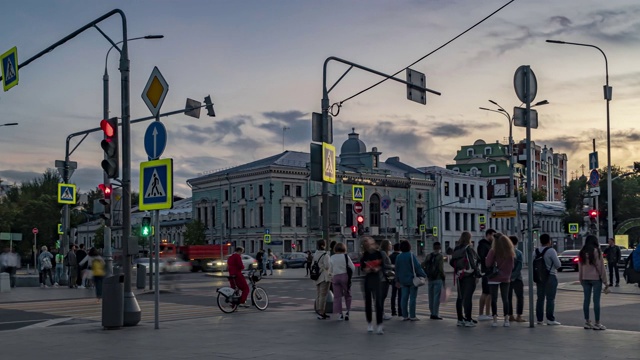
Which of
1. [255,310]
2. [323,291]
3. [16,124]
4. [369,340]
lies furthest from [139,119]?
[369,340]

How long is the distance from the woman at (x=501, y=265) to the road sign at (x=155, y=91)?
279 inches

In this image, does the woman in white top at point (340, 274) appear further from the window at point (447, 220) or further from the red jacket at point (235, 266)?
the window at point (447, 220)

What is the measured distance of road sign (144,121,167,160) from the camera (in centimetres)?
1537

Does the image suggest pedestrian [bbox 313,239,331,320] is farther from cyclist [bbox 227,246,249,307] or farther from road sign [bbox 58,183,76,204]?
road sign [bbox 58,183,76,204]

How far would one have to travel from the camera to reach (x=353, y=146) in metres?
96.8

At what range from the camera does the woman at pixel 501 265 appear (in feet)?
51.8

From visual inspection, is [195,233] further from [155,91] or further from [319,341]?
[319,341]

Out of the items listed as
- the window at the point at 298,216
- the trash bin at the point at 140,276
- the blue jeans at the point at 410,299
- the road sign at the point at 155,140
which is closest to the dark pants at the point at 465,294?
the blue jeans at the point at 410,299

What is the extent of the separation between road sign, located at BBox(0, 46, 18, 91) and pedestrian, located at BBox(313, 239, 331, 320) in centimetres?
931


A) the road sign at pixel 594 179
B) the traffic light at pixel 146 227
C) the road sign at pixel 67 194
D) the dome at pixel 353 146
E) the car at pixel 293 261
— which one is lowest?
the car at pixel 293 261

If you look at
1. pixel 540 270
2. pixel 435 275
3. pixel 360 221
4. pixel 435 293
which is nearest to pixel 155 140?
pixel 435 275

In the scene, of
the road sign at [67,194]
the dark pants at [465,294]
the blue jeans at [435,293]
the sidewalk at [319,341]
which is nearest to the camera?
the sidewalk at [319,341]

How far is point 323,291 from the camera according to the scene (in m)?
17.8

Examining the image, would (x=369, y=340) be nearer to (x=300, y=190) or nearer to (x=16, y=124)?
(x=16, y=124)
